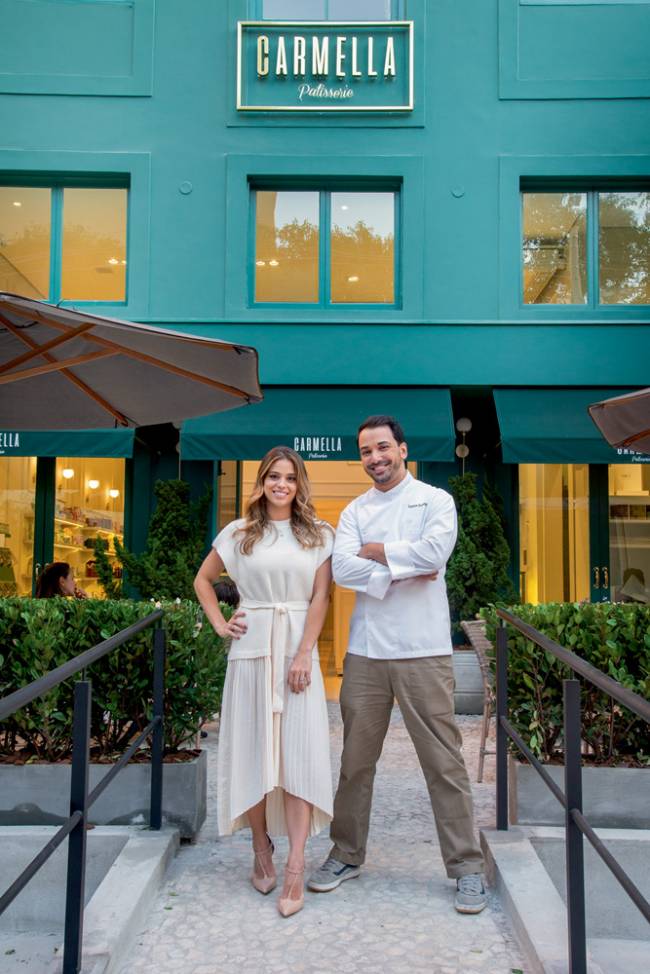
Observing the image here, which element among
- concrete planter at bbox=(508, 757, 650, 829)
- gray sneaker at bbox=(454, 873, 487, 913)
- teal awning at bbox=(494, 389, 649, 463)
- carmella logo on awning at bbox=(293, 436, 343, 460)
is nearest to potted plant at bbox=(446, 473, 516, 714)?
teal awning at bbox=(494, 389, 649, 463)

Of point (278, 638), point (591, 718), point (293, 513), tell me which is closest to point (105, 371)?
point (293, 513)

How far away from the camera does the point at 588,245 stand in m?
9.77

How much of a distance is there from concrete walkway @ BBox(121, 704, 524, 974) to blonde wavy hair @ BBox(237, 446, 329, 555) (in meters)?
1.42

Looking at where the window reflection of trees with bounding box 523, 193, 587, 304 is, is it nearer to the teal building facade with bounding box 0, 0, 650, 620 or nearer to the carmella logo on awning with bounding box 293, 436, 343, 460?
the teal building facade with bounding box 0, 0, 650, 620

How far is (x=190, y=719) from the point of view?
4.16 metres

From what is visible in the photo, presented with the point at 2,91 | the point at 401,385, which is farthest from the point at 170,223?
the point at 401,385

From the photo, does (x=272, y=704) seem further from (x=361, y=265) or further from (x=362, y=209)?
(x=362, y=209)

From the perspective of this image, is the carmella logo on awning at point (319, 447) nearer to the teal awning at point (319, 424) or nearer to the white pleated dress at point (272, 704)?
the teal awning at point (319, 424)

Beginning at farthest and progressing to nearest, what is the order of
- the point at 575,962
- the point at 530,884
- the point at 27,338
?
the point at 27,338, the point at 530,884, the point at 575,962

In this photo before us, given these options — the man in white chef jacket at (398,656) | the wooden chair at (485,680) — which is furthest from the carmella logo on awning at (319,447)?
the man in white chef jacket at (398,656)

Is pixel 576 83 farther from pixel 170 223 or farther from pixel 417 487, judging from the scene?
pixel 417 487

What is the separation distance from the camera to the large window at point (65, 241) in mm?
9773

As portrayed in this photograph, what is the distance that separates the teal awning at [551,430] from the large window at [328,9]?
4.46 metres

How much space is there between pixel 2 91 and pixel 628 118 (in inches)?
268
